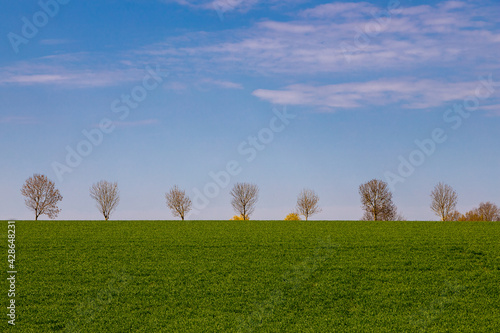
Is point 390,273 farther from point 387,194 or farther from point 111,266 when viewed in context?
point 387,194

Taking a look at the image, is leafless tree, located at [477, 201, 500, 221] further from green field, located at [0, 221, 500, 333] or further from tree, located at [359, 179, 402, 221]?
green field, located at [0, 221, 500, 333]

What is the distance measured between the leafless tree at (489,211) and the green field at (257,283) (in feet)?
223

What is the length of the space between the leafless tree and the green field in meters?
68.1

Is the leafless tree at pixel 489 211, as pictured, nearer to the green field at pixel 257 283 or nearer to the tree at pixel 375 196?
the tree at pixel 375 196

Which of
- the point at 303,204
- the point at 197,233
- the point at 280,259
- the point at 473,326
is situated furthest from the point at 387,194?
the point at 473,326

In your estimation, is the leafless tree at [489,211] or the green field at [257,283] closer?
the green field at [257,283]

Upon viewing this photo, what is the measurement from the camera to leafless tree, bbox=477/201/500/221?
8599cm

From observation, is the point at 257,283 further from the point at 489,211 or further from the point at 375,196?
the point at 489,211

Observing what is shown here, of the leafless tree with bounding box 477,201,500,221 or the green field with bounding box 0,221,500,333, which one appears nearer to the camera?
the green field with bounding box 0,221,500,333

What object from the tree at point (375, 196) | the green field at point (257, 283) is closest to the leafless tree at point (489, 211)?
the tree at point (375, 196)

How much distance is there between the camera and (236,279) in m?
18.0

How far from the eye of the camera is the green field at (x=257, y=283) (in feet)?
47.6

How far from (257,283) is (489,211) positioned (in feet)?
277

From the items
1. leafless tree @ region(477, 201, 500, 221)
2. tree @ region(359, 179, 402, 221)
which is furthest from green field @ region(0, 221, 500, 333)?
leafless tree @ region(477, 201, 500, 221)
